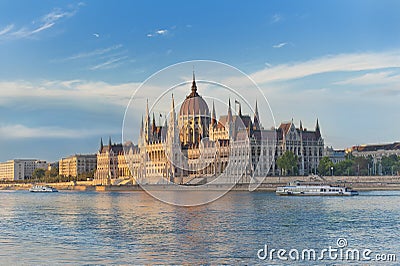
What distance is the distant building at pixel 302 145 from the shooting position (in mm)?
99750

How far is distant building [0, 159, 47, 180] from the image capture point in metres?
186

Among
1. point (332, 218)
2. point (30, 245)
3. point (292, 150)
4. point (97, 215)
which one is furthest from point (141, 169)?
point (30, 245)

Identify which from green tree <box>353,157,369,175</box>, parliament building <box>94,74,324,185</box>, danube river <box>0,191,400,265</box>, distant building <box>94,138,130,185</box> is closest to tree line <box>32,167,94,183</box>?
distant building <box>94,138,130,185</box>

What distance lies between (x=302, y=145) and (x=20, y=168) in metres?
108

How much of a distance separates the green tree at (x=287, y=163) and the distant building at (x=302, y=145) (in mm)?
6125

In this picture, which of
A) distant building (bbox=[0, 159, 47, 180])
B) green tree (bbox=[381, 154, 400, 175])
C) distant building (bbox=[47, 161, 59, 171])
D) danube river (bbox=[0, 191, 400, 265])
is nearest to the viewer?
danube river (bbox=[0, 191, 400, 265])

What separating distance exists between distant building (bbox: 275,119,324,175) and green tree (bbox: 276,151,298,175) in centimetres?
613

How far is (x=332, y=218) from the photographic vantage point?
3597 cm

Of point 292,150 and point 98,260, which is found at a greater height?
point 292,150

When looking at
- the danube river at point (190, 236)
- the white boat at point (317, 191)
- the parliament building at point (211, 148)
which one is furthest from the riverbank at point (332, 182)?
the danube river at point (190, 236)

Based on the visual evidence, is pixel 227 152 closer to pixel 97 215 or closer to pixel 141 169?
pixel 141 169

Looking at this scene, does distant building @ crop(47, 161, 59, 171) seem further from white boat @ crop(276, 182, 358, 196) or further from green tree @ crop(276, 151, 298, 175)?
white boat @ crop(276, 182, 358, 196)

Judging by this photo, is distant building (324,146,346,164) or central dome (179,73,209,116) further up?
central dome (179,73,209,116)

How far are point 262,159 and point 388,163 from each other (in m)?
19.9
